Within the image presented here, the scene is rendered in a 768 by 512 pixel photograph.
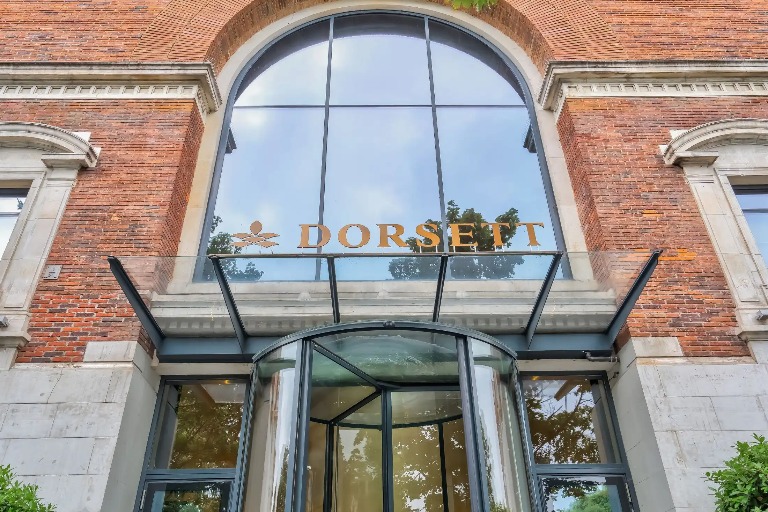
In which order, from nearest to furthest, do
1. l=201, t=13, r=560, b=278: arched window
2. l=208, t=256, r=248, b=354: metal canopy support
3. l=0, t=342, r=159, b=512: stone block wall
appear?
l=0, t=342, r=159, b=512: stone block wall, l=208, t=256, r=248, b=354: metal canopy support, l=201, t=13, r=560, b=278: arched window

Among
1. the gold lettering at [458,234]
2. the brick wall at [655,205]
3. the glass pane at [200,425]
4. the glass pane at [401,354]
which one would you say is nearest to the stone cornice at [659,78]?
the brick wall at [655,205]

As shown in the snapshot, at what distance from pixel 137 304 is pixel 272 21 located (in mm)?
8022

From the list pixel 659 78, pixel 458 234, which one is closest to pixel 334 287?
pixel 458 234

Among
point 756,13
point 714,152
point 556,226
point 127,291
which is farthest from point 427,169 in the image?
point 756,13

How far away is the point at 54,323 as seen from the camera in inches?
296

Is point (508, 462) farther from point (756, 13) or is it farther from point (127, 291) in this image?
point (756, 13)

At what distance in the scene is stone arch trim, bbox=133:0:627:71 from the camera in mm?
11047

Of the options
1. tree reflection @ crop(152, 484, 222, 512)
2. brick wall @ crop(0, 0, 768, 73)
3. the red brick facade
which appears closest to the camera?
tree reflection @ crop(152, 484, 222, 512)

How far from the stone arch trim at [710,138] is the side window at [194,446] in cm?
705

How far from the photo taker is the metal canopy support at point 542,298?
21.8ft

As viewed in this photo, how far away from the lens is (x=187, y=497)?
7.06 meters

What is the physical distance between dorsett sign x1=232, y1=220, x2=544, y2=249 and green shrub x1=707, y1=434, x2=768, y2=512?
4172 millimetres

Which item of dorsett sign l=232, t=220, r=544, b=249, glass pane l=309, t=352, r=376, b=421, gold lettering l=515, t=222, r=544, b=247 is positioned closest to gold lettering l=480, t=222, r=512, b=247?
dorsett sign l=232, t=220, r=544, b=249

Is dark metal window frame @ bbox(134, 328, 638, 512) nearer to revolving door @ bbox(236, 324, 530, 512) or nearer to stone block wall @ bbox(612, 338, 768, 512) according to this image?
revolving door @ bbox(236, 324, 530, 512)
